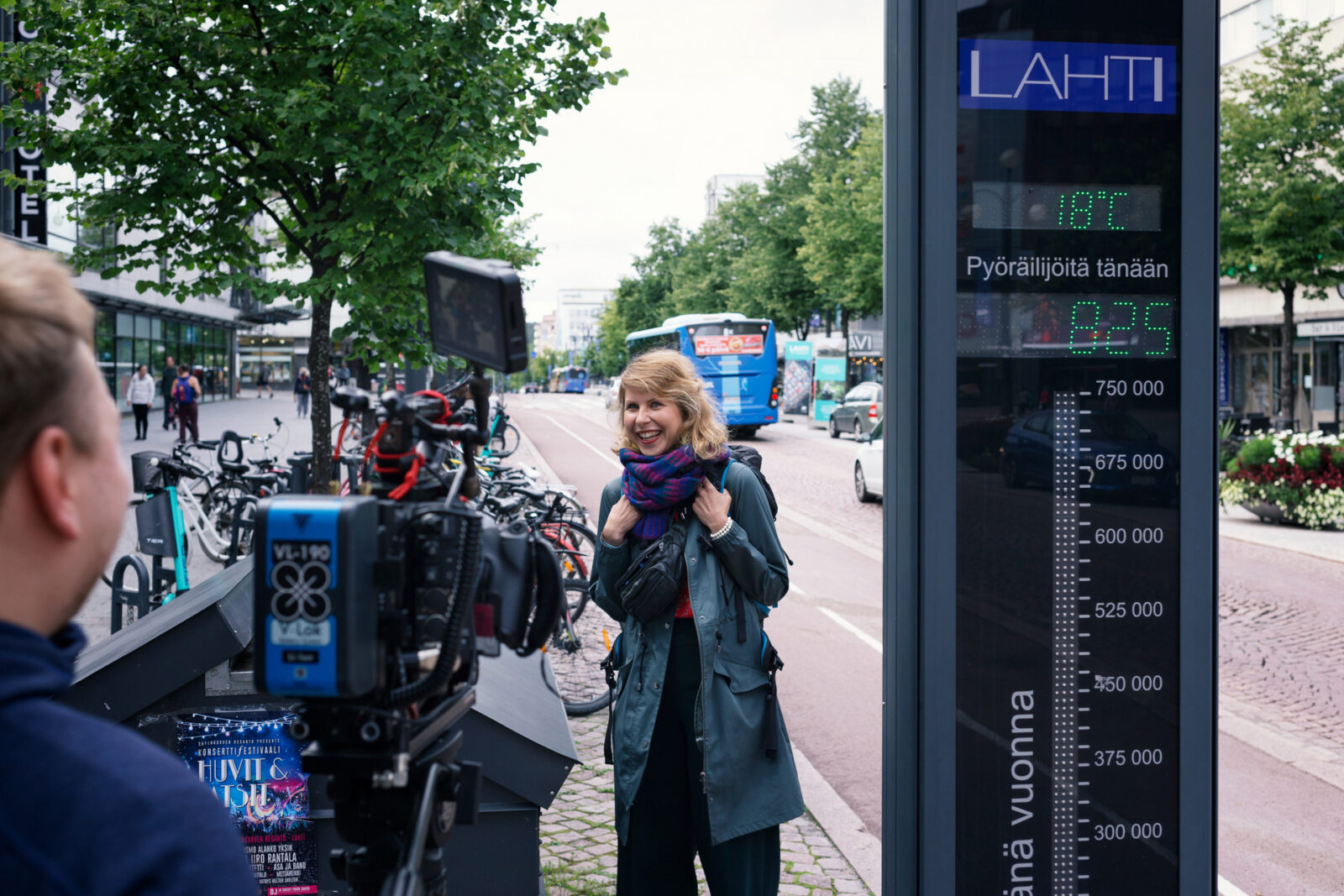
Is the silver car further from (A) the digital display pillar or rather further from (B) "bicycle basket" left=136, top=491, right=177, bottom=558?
(A) the digital display pillar

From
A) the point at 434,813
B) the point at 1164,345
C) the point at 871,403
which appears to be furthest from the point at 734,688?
the point at 871,403

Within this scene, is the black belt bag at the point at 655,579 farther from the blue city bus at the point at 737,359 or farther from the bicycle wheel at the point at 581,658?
the blue city bus at the point at 737,359

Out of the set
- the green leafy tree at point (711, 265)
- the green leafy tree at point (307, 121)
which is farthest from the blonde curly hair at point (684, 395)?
the green leafy tree at point (711, 265)

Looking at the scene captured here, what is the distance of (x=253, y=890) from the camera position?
0.95 meters

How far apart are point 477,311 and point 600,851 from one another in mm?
3592

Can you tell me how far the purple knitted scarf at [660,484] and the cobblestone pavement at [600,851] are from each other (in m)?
1.22

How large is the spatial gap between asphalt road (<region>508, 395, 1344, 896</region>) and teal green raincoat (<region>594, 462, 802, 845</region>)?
2330 mm

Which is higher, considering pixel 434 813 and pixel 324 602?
pixel 324 602

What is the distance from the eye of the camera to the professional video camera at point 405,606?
1.40 meters

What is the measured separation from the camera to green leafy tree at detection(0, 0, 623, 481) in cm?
670

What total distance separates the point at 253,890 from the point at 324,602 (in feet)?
1.60

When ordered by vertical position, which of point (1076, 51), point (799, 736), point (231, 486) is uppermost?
point (1076, 51)

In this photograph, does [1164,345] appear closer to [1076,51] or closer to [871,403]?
[1076,51]

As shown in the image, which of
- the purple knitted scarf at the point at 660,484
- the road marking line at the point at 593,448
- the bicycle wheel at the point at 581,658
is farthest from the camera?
the road marking line at the point at 593,448
